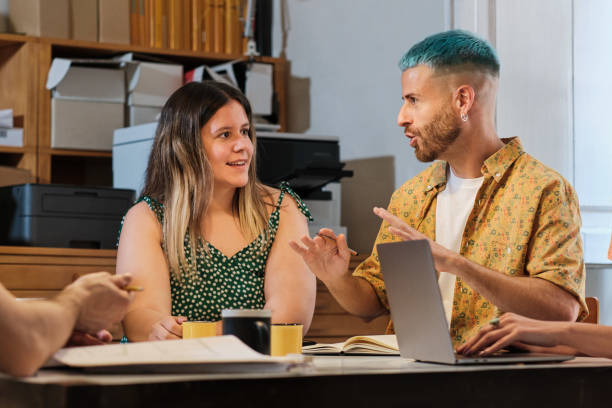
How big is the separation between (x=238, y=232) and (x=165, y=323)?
497 mm

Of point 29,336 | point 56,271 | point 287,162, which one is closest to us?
point 29,336

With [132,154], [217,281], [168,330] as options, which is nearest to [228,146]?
[217,281]

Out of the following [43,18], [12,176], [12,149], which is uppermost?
[43,18]

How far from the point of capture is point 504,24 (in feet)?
8.64

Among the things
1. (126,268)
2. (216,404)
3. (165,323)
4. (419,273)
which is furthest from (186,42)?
(216,404)

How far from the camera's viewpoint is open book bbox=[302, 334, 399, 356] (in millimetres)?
1387

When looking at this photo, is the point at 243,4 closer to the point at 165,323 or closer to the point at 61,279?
the point at 61,279

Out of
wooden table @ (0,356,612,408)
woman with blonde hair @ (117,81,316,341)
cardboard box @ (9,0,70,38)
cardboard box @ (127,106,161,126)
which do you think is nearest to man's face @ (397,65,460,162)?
woman with blonde hair @ (117,81,316,341)

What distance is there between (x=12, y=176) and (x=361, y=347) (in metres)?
2.00

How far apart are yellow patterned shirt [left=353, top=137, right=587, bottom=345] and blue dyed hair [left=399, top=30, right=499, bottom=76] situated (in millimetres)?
186

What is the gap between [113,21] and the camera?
328 centimetres

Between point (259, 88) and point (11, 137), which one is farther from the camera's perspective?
point (259, 88)

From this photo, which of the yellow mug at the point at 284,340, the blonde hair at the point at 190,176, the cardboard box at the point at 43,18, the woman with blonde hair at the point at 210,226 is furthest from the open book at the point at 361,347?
the cardboard box at the point at 43,18

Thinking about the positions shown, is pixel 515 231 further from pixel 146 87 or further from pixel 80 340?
pixel 146 87
